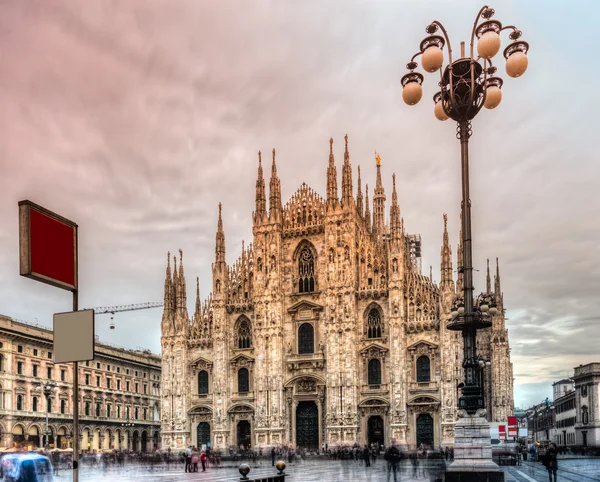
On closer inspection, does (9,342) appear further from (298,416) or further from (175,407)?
(298,416)

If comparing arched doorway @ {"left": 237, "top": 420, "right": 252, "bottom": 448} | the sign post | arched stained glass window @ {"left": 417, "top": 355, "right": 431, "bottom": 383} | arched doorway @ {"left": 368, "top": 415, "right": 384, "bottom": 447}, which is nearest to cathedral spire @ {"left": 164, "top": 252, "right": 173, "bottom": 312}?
arched doorway @ {"left": 237, "top": 420, "right": 252, "bottom": 448}

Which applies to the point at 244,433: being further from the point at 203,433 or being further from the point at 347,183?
the point at 347,183

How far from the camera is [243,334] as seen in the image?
56031mm

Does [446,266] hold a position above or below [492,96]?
below

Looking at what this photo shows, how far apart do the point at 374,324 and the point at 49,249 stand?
44303 millimetres

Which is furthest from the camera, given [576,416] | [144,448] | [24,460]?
[576,416]

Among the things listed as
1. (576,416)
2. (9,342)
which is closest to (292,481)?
(9,342)

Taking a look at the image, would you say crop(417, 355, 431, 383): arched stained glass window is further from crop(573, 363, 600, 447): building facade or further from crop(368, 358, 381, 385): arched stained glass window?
crop(573, 363, 600, 447): building facade

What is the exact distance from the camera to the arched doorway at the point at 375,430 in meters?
51.0

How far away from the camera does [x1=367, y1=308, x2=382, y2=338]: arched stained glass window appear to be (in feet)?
171

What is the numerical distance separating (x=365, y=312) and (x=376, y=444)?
918 centimetres

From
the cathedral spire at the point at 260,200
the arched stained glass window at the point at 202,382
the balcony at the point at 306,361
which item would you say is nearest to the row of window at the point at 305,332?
the balcony at the point at 306,361

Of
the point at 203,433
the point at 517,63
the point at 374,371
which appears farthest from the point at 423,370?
the point at 517,63

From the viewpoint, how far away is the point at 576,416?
317ft
